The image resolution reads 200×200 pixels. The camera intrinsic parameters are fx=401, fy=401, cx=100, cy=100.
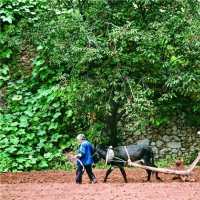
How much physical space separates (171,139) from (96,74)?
4.40 meters

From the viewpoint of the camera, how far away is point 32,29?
12086 mm

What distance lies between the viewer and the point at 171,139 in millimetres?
14578

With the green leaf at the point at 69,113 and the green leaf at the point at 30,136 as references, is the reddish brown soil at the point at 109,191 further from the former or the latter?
the green leaf at the point at 69,113

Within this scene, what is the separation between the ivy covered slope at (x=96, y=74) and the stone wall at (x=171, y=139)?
463mm

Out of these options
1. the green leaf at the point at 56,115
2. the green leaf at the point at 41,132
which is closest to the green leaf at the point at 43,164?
the green leaf at the point at 41,132

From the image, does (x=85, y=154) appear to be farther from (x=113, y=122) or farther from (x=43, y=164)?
(x=113, y=122)

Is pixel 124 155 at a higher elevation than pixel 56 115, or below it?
below

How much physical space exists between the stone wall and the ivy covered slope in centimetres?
46

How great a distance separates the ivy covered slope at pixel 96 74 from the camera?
10836mm

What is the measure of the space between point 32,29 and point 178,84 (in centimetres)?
464

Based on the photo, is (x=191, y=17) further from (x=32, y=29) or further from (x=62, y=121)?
(x=62, y=121)

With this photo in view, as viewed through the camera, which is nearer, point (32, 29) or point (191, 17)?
point (191, 17)

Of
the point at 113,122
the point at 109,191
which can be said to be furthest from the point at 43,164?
the point at 109,191

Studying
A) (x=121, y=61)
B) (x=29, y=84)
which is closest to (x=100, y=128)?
(x=121, y=61)
